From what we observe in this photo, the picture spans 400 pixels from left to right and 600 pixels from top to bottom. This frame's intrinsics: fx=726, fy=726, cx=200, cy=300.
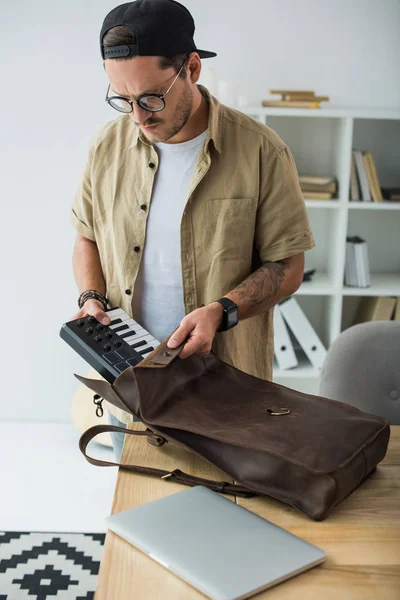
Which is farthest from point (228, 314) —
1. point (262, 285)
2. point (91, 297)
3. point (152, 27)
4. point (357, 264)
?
point (357, 264)

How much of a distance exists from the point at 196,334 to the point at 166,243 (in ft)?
1.35

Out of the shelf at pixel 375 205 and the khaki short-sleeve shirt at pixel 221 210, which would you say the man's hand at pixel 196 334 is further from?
the shelf at pixel 375 205

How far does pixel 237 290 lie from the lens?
1.61m

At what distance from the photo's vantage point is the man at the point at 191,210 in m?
1.61

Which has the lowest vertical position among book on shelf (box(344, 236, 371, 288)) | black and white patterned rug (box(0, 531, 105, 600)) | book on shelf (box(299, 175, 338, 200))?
black and white patterned rug (box(0, 531, 105, 600))

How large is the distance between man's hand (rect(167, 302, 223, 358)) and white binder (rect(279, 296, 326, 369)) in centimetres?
211

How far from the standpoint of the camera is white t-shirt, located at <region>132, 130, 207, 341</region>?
1.71 meters

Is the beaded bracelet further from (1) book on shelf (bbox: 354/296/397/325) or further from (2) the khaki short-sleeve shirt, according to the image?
(1) book on shelf (bbox: 354/296/397/325)

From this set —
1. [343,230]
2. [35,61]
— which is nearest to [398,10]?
[343,230]

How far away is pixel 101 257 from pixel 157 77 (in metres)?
0.51

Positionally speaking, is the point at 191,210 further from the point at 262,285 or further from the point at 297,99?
the point at 297,99

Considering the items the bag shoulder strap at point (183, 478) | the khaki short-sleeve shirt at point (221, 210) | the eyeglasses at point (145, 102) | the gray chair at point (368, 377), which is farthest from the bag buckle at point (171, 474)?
the eyeglasses at point (145, 102)

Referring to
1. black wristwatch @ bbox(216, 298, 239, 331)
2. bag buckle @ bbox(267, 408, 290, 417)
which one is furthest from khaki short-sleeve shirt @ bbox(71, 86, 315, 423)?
bag buckle @ bbox(267, 408, 290, 417)

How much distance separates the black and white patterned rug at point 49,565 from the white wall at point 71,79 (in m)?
1.27
